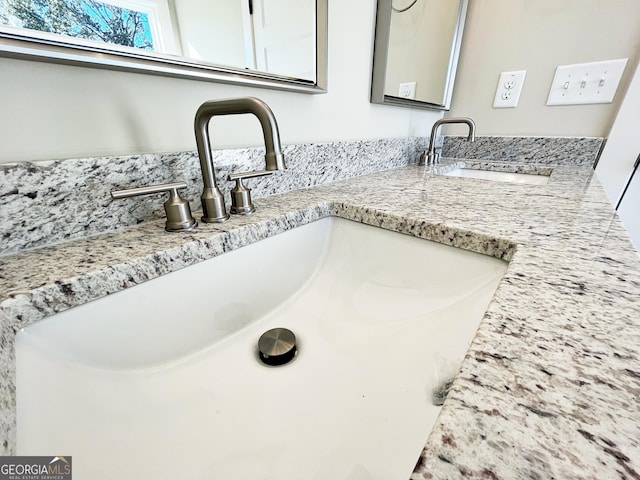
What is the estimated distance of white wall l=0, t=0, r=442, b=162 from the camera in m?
0.33

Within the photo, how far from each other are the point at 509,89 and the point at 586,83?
0.25 m

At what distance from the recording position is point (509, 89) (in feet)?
3.79

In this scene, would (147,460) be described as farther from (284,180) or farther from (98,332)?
(284,180)

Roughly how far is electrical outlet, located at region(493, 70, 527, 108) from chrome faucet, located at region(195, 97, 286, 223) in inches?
50.0

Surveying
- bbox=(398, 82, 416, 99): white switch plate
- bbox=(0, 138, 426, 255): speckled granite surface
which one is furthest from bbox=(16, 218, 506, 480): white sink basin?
bbox=(398, 82, 416, 99): white switch plate

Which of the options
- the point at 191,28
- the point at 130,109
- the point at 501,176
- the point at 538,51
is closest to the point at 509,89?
the point at 538,51

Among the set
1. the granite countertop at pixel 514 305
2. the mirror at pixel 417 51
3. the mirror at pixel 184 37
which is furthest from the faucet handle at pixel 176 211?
the mirror at pixel 417 51

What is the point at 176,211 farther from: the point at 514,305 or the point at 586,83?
the point at 586,83

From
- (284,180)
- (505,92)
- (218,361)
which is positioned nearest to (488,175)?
(505,92)

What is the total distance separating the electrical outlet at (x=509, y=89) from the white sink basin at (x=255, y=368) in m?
→ 1.15

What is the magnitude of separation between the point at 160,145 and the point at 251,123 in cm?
19

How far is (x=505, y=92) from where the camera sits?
1.17 meters

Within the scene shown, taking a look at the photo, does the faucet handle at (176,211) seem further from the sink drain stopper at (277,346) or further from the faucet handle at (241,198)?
the sink drain stopper at (277,346)

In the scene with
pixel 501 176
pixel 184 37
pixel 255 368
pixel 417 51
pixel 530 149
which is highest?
pixel 417 51
